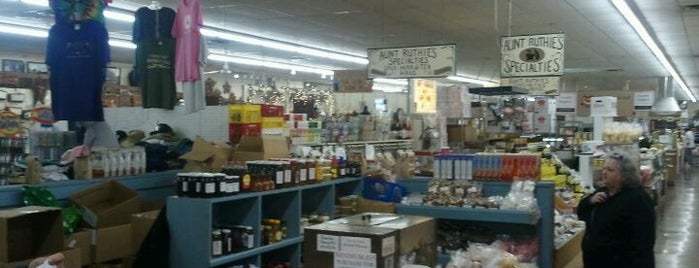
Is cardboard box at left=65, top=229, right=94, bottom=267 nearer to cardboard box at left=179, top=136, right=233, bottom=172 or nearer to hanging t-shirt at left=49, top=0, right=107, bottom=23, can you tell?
cardboard box at left=179, top=136, right=233, bottom=172

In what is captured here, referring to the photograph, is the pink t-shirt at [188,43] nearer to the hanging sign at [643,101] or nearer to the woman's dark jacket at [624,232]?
the woman's dark jacket at [624,232]

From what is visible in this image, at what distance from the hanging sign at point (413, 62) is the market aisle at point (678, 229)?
144 inches

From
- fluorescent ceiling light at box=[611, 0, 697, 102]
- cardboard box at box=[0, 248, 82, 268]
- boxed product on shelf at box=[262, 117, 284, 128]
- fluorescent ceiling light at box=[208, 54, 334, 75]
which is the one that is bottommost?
cardboard box at box=[0, 248, 82, 268]

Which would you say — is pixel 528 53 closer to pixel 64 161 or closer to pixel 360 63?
pixel 64 161

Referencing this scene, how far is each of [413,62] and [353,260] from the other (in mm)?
6857

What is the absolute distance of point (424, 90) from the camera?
11875 mm

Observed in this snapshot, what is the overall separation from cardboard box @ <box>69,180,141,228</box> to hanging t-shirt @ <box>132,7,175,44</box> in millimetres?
1355

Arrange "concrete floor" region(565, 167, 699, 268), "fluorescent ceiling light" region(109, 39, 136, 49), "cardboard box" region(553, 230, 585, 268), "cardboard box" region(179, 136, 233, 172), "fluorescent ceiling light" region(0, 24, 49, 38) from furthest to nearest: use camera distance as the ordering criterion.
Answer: "fluorescent ceiling light" region(109, 39, 136, 49), "fluorescent ceiling light" region(0, 24, 49, 38), "concrete floor" region(565, 167, 699, 268), "cardboard box" region(179, 136, 233, 172), "cardboard box" region(553, 230, 585, 268)

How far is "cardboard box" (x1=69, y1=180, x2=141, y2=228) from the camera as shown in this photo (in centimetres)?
457

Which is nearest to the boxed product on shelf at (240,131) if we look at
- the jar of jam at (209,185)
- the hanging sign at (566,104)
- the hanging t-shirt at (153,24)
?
the hanging t-shirt at (153,24)

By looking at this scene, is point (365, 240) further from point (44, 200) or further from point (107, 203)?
point (107, 203)

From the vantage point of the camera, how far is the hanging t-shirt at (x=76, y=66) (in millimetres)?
4926

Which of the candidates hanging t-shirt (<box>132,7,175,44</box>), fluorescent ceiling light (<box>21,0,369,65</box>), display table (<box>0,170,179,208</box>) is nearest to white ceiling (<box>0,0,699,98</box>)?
fluorescent ceiling light (<box>21,0,369,65</box>)

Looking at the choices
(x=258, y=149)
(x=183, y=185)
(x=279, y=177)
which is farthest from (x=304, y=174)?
(x=183, y=185)
